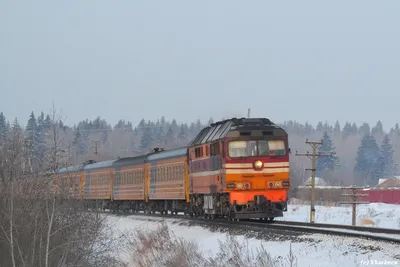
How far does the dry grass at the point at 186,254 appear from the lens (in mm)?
15965

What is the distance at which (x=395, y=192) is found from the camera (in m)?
82.9

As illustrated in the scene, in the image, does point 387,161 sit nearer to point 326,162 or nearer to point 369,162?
point 369,162

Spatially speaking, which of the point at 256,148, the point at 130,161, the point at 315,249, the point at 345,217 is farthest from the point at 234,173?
the point at 130,161

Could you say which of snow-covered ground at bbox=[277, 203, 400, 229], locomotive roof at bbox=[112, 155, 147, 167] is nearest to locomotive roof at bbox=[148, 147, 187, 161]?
locomotive roof at bbox=[112, 155, 147, 167]

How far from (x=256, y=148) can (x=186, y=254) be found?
644cm

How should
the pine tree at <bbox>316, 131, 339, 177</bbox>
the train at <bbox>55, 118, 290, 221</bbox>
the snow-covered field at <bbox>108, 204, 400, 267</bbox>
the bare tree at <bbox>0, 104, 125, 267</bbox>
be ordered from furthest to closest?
1. the pine tree at <bbox>316, 131, 339, 177</bbox>
2. the train at <bbox>55, 118, 290, 221</bbox>
3. the bare tree at <bbox>0, 104, 125, 267</bbox>
4. the snow-covered field at <bbox>108, 204, 400, 267</bbox>

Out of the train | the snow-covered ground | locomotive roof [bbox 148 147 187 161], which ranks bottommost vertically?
the snow-covered ground

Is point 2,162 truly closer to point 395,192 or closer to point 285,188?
point 285,188

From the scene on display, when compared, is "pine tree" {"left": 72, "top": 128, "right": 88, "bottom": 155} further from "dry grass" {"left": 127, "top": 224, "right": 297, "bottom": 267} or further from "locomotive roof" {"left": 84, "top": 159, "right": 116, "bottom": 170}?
"dry grass" {"left": 127, "top": 224, "right": 297, "bottom": 267}

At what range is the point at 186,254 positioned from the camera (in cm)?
1992

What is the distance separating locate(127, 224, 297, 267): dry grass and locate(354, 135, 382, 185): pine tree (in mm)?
141157

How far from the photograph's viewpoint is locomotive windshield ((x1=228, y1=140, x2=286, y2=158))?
24.9 metres

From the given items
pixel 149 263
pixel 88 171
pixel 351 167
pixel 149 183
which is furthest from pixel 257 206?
pixel 351 167

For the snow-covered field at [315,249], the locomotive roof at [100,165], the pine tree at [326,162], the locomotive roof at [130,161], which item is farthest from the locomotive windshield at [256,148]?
the pine tree at [326,162]
